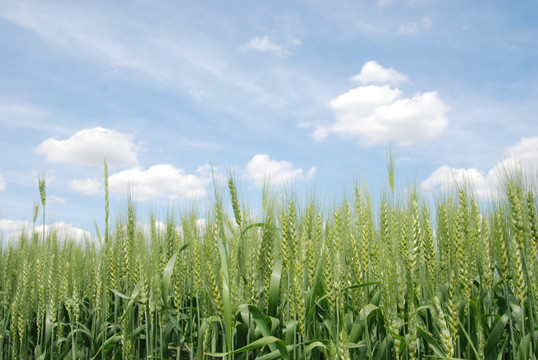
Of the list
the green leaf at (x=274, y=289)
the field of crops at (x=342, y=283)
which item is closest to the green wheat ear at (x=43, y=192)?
the field of crops at (x=342, y=283)

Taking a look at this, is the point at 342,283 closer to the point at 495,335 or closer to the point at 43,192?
the point at 495,335

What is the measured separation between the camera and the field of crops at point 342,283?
7.30 ft

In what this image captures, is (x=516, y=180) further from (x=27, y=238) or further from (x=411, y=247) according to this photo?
(x=27, y=238)

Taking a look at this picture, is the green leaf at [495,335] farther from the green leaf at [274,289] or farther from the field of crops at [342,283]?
the green leaf at [274,289]

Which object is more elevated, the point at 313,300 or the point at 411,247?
the point at 411,247

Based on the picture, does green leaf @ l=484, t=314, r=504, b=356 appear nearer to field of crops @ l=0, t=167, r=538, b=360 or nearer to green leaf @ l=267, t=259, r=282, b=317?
field of crops @ l=0, t=167, r=538, b=360

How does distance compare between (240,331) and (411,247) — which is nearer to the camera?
(411,247)

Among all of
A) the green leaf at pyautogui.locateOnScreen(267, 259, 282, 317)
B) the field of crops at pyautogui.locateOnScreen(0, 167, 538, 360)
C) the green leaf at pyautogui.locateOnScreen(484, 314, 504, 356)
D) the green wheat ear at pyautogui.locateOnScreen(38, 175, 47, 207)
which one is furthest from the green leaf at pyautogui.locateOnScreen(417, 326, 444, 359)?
the green wheat ear at pyautogui.locateOnScreen(38, 175, 47, 207)

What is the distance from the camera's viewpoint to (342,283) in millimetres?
2908

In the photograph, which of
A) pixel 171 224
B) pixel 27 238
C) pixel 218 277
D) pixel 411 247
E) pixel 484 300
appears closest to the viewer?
pixel 218 277

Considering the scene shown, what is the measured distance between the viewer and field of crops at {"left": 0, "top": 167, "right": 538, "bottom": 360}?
2.23 metres

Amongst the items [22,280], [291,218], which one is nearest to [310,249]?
[291,218]

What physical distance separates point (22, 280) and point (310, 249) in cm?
340

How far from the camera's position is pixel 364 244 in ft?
9.37
